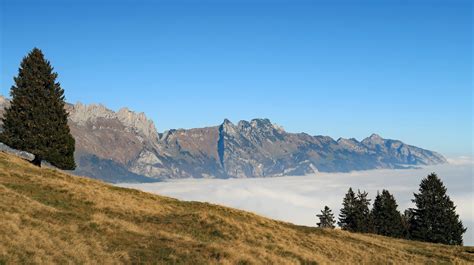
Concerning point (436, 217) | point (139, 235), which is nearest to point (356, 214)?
point (436, 217)

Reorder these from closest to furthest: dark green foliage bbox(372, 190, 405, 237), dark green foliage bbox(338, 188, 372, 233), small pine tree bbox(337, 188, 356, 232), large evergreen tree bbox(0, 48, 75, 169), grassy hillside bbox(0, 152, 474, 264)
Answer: grassy hillside bbox(0, 152, 474, 264) → large evergreen tree bbox(0, 48, 75, 169) → dark green foliage bbox(372, 190, 405, 237) → dark green foliage bbox(338, 188, 372, 233) → small pine tree bbox(337, 188, 356, 232)

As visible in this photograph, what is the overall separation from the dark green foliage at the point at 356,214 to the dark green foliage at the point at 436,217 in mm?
11349

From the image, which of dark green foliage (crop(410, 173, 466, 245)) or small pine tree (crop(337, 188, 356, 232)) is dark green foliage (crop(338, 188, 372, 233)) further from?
dark green foliage (crop(410, 173, 466, 245))

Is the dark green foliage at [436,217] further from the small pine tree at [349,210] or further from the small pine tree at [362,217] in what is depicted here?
the small pine tree at [349,210]

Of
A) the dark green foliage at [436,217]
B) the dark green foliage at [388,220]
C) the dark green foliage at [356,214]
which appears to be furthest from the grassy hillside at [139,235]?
the dark green foliage at [356,214]

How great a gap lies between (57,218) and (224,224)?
45.3 feet

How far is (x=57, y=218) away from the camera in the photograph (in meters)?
27.3

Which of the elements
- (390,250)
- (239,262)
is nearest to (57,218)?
(239,262)

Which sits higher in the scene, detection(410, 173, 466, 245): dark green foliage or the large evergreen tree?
the large evergreen tree

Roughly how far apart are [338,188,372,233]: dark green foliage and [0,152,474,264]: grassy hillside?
54.6 m

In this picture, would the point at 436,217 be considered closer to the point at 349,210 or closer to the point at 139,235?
the point at 349,210

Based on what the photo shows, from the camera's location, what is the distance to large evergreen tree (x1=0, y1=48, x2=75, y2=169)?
5862cm

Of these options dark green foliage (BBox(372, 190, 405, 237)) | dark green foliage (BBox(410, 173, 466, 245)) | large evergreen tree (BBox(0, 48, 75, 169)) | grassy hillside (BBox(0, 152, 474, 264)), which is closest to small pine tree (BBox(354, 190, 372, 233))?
dark green foliage (BBox(372, 190, 405, 237))

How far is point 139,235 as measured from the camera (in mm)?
26766
